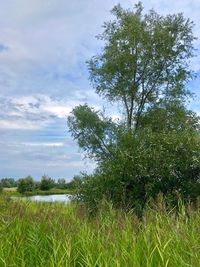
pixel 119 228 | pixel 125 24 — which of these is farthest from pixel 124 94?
pixel 119 228

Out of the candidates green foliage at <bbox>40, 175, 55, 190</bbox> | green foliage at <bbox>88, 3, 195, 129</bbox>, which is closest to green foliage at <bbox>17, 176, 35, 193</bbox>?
green foliage at <bbox>40, 175, 55, 190</bbox>

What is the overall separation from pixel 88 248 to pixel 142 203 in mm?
9525

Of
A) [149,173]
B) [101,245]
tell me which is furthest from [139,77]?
[101,245]

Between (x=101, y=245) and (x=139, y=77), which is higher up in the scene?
(x=139, y=77)

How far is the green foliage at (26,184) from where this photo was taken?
34.8m

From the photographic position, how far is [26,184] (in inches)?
1415

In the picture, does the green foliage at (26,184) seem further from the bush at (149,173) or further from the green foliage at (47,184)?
the bush at (149,173)

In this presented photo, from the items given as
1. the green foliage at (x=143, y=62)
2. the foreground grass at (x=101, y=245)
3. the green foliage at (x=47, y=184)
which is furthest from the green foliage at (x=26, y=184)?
the foreground grass at (x=101, y=245)

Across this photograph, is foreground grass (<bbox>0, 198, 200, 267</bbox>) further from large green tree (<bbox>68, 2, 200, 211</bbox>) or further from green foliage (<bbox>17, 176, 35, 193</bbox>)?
green foliage (<bbox>17, 176, 35, 193</bbox>)

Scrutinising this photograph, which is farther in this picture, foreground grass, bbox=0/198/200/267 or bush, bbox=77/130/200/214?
bush, bbox=77/130/200/214

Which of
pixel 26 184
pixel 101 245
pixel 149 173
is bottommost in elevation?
pixel 101 245

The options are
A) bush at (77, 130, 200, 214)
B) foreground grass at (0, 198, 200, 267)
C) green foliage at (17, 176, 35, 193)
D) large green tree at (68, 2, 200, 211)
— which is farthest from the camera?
green foliage at (17, 176, 35, 193)

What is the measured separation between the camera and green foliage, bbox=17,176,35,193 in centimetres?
3475

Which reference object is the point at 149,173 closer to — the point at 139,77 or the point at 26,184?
the point at 139,77
